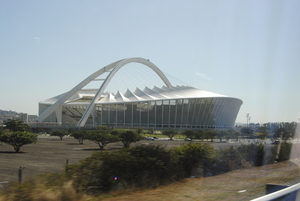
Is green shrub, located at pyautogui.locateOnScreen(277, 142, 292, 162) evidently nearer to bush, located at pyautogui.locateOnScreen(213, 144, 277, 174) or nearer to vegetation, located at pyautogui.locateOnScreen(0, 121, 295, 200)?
bush, located at pyautogui.locateOnScreen(213, 144, 277, 174)

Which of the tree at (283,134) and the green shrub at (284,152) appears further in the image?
the tree at (283,134)

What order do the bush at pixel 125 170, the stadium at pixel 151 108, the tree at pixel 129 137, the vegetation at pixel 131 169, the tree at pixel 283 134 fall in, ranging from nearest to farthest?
the vegetation at pixel 131 169, the bush at pixel 125 170, the tree at pixel 283 134, the tree at pixel 129 137, the stadium at pixel 151 108

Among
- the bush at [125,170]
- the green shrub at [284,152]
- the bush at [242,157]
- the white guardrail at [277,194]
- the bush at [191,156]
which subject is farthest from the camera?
the green shrub at [284,152]

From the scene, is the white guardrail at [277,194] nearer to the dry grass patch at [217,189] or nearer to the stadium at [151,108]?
the dry grass patch at [217,189]

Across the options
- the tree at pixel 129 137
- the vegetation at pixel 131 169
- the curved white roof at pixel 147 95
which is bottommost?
the tree at pixel 129 137

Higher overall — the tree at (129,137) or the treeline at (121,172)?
the treeline at (121,172)

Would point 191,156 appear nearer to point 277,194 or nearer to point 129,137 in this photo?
point 277,194

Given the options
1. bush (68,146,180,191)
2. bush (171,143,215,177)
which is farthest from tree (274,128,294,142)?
bush (68,146,180,191)

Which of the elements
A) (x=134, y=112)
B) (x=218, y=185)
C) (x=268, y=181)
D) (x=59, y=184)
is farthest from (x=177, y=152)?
(x=134, y=112)

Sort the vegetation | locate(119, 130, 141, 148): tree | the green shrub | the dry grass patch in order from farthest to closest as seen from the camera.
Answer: locate(119, 130, 141, 148): tree
the green shrub
the dry grass patch
the vegetation

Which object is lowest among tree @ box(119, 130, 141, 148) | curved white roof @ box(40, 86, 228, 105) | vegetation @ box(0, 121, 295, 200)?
tree @ box(119, 130, 141, 148)

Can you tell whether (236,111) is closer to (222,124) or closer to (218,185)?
(222,124)

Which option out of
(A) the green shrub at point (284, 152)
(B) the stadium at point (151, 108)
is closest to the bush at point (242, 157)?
(A) the green shrub at point (284, 152)

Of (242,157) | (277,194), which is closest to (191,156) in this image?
(242,157)
